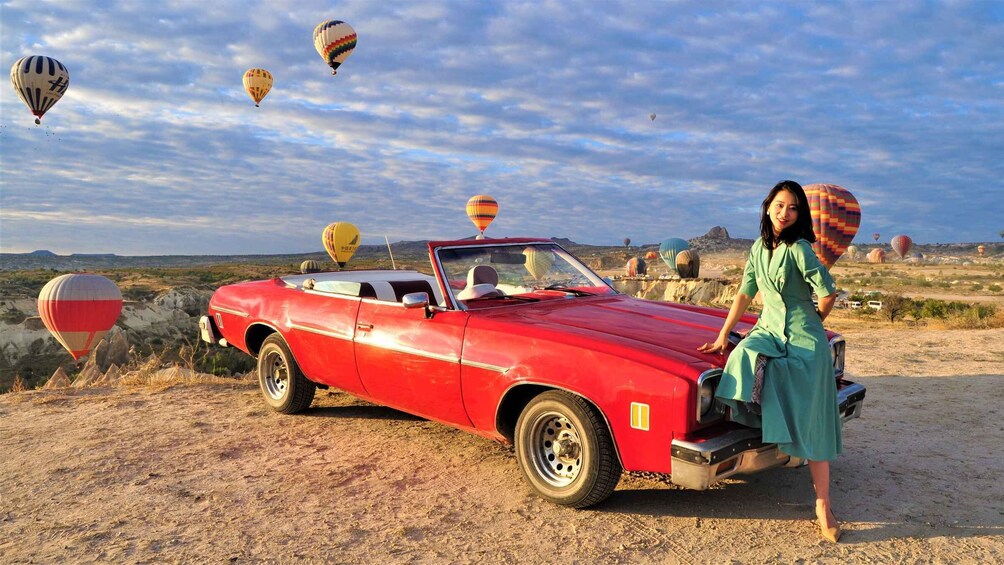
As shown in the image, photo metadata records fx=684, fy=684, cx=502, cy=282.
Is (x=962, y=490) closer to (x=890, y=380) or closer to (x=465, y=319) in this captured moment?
(x=465, y=319)

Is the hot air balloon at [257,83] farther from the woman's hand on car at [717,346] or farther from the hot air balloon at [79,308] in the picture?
the woman's hand on car at [717,346]

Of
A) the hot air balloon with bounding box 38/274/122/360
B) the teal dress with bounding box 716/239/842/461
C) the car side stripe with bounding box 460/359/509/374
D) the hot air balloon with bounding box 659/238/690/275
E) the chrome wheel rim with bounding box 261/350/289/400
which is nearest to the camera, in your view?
the teal dress with bounding box 716/239/842/461

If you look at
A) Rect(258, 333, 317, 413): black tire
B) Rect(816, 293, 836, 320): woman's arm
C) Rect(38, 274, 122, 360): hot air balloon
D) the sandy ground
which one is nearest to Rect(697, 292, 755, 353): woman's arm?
Rect(816, 293, 836, 320): woman's arm

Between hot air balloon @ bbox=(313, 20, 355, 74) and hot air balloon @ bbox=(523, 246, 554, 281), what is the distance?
2941 cm

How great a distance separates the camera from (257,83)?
116ft

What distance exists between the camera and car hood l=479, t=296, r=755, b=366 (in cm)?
384

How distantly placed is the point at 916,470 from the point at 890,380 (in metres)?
3.84

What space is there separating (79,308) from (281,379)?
1570cm

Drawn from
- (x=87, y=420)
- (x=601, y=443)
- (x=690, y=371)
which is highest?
(x=690, y=371)

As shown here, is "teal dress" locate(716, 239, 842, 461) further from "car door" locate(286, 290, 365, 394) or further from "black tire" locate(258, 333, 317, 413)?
"black tire" locate(258, 333, 317, 413)

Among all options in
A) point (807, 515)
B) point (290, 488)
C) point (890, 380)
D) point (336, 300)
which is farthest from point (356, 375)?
point (890, 380)

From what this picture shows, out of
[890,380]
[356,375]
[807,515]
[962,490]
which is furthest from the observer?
[890,380]

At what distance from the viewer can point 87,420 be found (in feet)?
20.7

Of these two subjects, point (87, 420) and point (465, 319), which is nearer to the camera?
point (465, 319)
